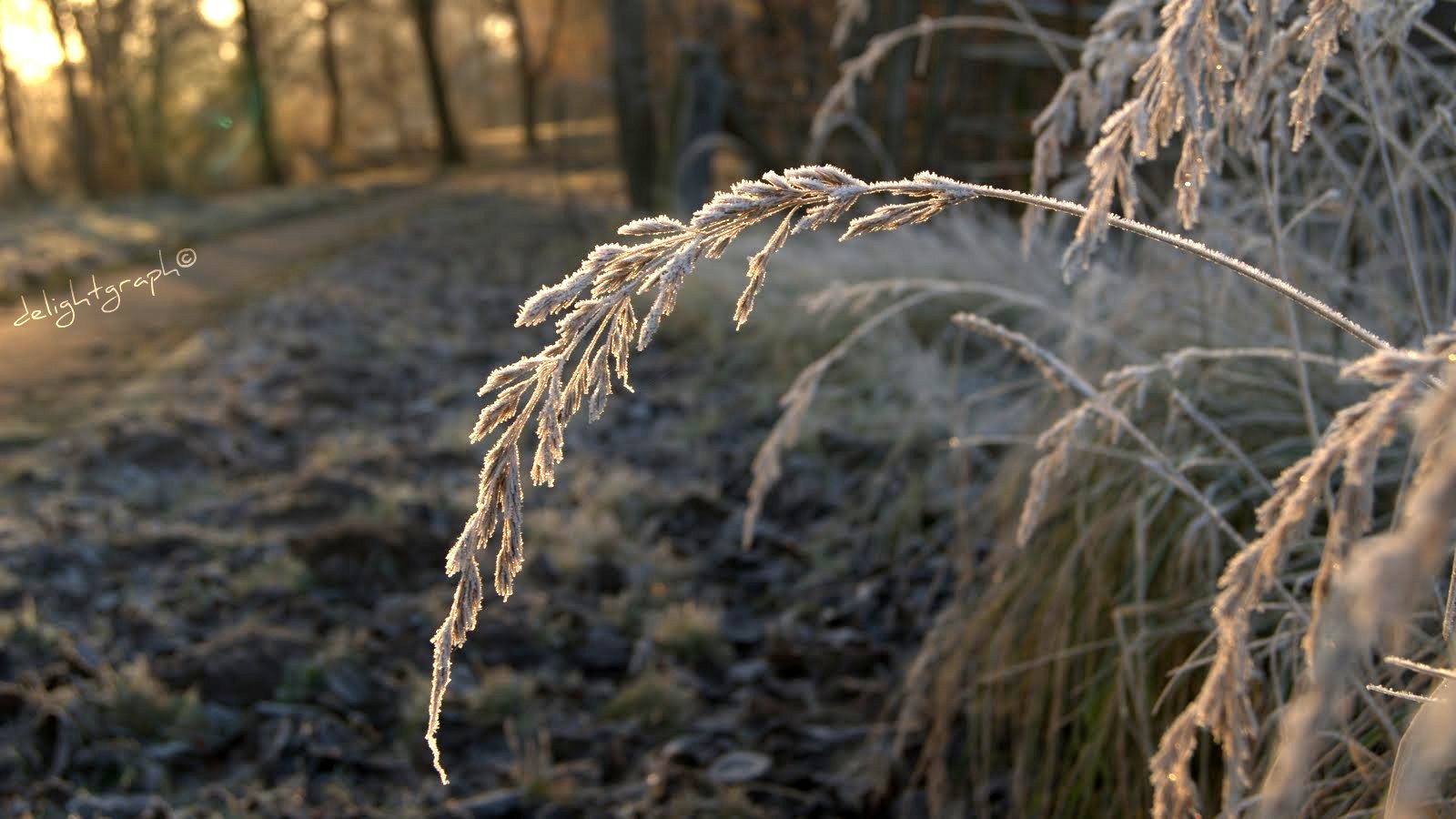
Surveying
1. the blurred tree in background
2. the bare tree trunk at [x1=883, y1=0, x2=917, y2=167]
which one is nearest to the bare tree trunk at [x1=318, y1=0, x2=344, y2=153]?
the blurred tree in background

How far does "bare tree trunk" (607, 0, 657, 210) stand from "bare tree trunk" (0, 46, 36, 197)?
13716 mm

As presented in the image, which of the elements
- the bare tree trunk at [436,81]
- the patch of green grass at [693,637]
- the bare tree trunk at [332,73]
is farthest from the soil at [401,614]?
the bare tree trunk at [332,73]

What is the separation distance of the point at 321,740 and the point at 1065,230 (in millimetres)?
4477

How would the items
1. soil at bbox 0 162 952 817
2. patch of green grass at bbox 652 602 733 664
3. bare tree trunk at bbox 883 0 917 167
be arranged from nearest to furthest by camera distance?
1. soil at bbox 0 162 952 817
2. patch of green grass at bbox 652 602 733 664
3. bare tree trunk at bbox 883 0 917 167

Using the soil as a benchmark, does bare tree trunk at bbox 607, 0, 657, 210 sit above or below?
above

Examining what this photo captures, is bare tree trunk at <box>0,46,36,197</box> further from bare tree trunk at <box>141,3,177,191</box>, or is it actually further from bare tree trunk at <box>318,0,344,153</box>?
bare tree trunk at <box>318,0,344,153</box>

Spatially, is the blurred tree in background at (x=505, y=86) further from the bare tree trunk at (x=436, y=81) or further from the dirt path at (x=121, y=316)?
the dirt path at (x=121, y=316)

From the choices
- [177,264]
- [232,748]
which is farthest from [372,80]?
[232,748]

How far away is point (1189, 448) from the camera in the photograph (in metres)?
2.09

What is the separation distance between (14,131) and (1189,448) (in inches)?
848

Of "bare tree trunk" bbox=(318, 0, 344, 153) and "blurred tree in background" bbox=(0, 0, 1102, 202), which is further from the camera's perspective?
"bare tree trunk" bbox=(318, 0, 344, 153)

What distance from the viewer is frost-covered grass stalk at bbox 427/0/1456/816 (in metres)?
0.64

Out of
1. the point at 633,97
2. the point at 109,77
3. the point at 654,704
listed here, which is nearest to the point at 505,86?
the point at 109,77

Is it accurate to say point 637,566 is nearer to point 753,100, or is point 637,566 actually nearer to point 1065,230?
point 1065,230
